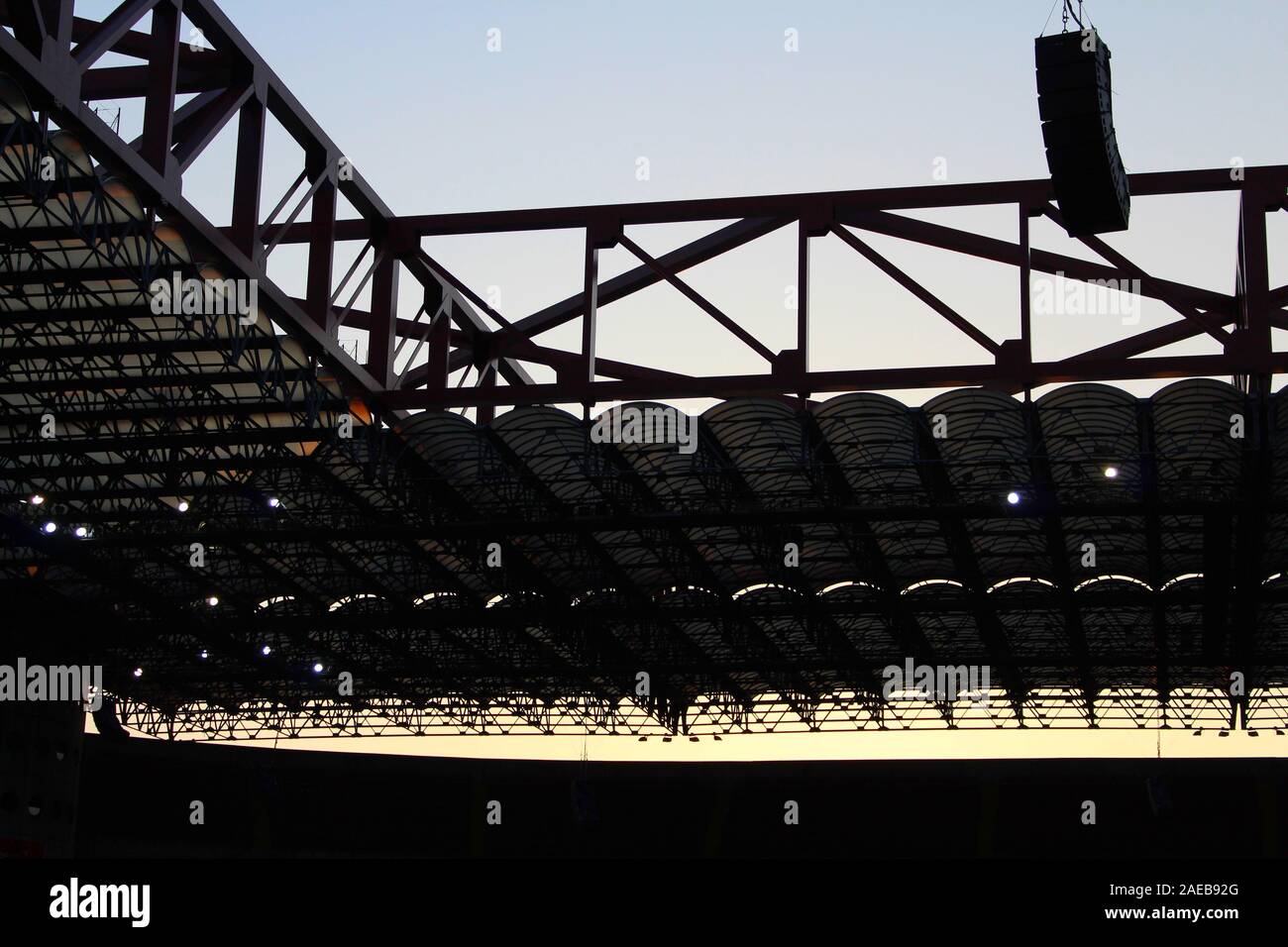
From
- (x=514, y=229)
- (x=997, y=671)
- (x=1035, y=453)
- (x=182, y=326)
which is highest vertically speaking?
(x=514, y=229)

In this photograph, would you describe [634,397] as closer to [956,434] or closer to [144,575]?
[956,434]

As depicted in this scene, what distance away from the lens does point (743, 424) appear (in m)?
33.5

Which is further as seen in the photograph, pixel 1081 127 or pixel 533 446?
pixel 533 446

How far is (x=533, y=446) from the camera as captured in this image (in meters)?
35.1

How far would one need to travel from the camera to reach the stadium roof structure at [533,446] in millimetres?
27906

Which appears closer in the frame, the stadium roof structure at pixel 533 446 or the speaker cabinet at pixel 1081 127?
the speaker cabinet at pixel 1081 127

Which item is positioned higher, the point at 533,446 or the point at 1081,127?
Result: the point at 1081,127

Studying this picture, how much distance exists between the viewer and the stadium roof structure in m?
27.9

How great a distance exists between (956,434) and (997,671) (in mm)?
23111

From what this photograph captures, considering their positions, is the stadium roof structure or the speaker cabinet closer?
the speaker cabinet
